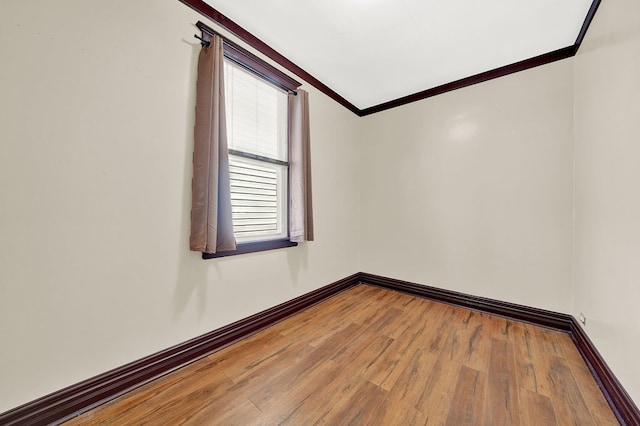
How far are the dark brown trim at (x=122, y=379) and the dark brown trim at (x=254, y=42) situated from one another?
8.00 feet

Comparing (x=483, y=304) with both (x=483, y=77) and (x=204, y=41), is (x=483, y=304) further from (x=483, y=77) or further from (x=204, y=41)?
(x=204, y=41)

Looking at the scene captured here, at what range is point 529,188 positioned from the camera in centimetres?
242

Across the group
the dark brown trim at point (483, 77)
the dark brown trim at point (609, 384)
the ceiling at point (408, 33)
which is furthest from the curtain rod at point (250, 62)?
the dark brown trim at point (609, 384)

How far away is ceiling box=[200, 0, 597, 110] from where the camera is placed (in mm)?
1839

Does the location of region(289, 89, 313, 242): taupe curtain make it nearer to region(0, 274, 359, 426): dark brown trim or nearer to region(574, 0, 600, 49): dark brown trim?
region(0, 274, 359, 426): dark brown trim

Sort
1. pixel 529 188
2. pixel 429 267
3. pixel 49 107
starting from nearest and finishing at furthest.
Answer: pixel 49 107 < pixel 529 188 < pixel 429 267

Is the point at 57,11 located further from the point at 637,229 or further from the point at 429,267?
the point at 429,267

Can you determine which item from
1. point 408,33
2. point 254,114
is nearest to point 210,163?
point 254,114

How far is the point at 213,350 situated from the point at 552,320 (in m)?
3.05

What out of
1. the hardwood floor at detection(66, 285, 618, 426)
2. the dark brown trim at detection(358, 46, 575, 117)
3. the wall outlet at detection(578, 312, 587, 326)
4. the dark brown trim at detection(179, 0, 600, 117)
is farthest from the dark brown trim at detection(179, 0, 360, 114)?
the wall outlet at detection(578, 312, 587, 326)

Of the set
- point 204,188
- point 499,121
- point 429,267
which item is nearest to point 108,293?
point 204,188

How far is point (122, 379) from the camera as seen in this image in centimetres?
141

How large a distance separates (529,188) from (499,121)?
782 mm

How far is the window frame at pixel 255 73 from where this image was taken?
1.87 metres
